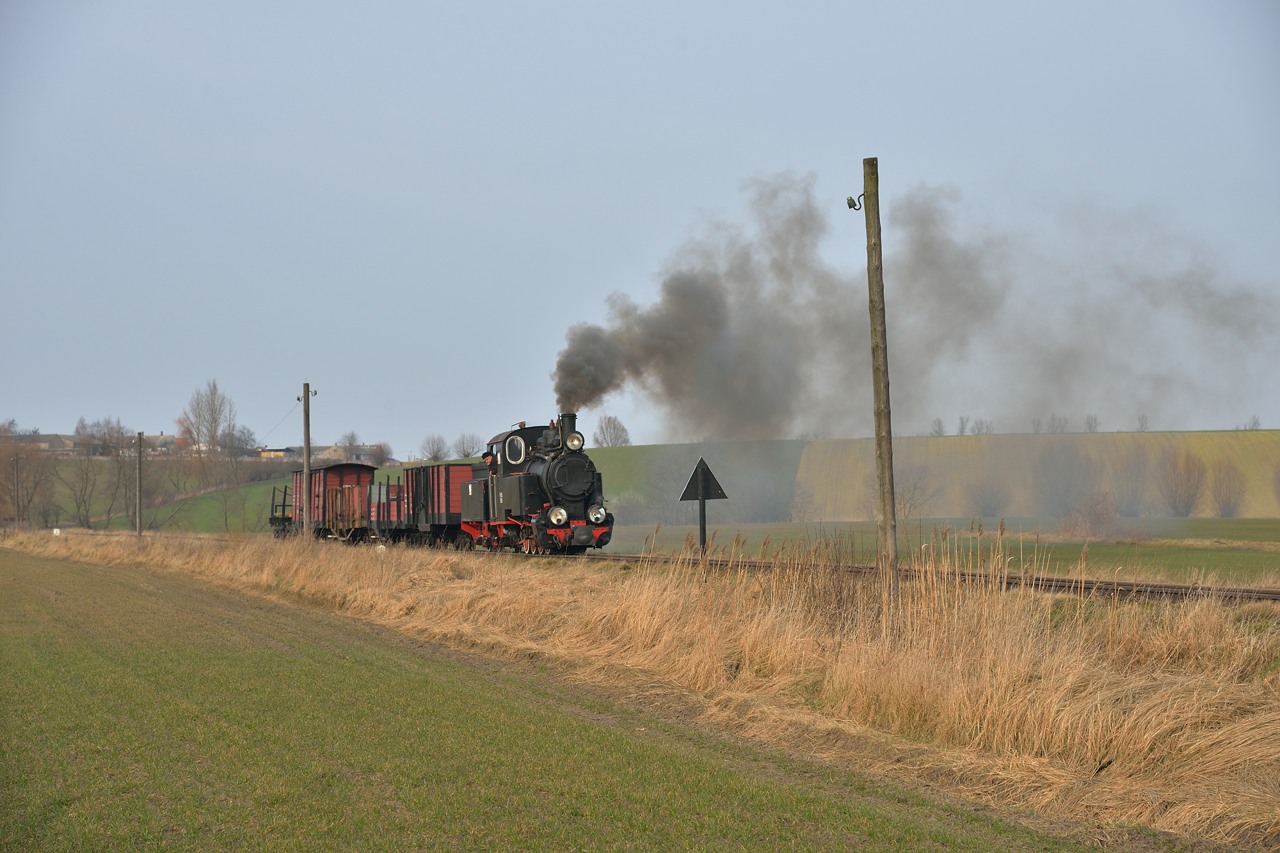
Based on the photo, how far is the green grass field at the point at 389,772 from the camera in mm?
6039

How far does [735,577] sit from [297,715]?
6366 mm

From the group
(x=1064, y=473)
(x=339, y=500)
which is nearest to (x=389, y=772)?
(x=339, y=500)

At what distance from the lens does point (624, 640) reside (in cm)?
1310

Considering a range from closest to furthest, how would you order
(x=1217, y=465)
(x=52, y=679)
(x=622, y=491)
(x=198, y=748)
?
1. (x=198, y=748)
2. (x=52, y=679)
3. (x=1217, y=465)
4. (x=622, y=491)

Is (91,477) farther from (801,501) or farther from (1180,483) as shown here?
(1180,483)

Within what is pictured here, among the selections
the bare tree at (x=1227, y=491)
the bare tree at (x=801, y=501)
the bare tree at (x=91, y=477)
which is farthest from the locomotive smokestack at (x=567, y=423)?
the bare tree at (x=91, y=477)

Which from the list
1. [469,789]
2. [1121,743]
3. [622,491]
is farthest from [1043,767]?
[622,491]

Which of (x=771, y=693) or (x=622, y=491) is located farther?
(x=622, y=491)

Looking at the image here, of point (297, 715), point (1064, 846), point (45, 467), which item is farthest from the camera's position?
point (45, 467)

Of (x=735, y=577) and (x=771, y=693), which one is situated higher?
(x=735, y=577)

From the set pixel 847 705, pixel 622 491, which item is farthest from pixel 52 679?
pixel 622 491

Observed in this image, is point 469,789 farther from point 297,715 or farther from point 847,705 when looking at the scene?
point 847,705

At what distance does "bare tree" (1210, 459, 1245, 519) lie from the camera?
63250mm

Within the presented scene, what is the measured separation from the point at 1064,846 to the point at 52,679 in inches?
409
